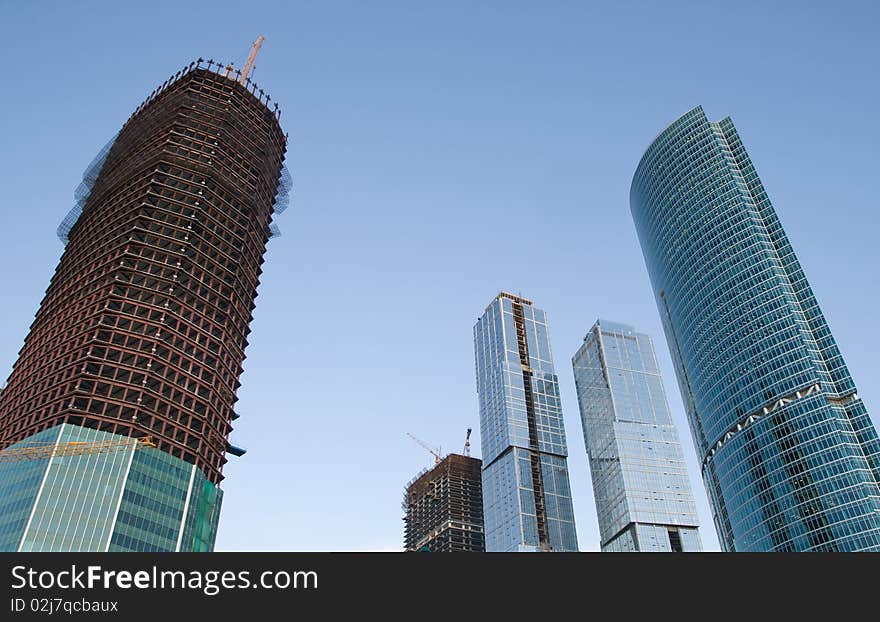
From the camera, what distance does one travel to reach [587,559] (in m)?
28.0

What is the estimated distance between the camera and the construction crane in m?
114

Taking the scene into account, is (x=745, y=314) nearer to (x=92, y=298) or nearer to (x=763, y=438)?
(x=763, y=438)

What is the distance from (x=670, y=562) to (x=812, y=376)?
571 ft

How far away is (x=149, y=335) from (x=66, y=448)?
2926cm

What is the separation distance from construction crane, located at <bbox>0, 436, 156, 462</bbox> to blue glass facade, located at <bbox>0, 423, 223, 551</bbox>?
43cm

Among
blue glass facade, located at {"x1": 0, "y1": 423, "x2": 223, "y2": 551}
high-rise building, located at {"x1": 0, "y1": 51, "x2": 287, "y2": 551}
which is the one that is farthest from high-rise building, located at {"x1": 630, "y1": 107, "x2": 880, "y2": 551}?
Result: blue glass facade, located at {"x1": 0, "y1": 423, "x2": 223, "y2": 551}

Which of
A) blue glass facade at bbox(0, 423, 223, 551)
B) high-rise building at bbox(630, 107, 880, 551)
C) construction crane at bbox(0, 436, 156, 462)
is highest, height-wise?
high-rise building at bbox(630, 107, 880, 551)

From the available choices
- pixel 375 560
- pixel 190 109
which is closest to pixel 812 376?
pixel 190 109

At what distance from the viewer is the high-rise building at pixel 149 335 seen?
112 m

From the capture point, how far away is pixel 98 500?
110875 mm

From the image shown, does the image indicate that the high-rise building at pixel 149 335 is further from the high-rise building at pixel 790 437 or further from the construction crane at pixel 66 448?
the high-rise building at pixel 790 437

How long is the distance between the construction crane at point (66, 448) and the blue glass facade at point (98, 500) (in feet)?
1.42

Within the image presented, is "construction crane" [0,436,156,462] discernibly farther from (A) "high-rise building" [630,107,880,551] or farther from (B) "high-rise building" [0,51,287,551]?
(A) "high-rise building" [630,107,880,551]

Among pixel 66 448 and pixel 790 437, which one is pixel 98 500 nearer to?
pixel 66 448
